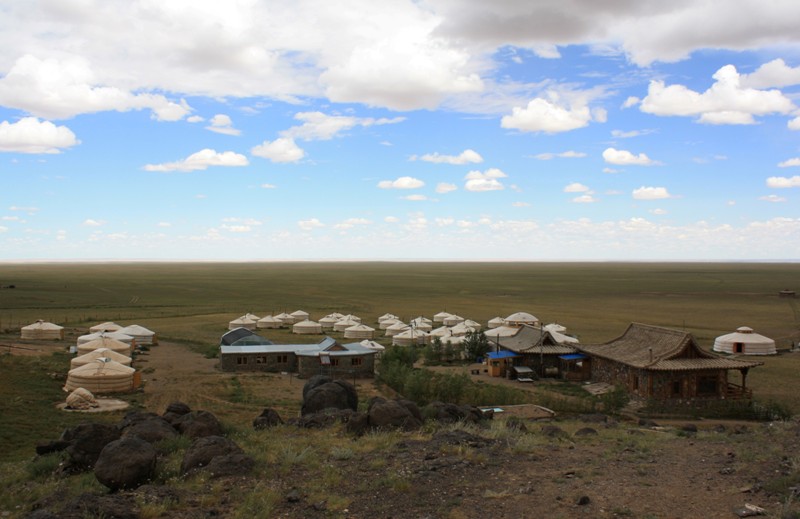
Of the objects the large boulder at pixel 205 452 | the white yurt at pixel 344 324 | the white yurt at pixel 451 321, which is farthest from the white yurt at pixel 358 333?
the large boulder at pixel 205 452

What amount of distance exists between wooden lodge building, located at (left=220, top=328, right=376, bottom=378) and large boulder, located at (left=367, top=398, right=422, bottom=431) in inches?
701

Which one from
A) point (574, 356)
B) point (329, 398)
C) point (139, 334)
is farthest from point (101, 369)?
point (574, 356)

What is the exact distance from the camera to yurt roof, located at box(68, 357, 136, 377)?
93.8ft

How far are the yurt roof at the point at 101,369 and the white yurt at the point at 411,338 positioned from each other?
21.5 m

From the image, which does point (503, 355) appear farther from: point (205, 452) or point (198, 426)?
point (205, 452)

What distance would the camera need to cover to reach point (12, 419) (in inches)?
874

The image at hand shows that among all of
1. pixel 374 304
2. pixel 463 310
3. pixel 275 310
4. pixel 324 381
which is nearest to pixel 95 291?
pixel 275 310

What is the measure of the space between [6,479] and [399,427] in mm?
8640

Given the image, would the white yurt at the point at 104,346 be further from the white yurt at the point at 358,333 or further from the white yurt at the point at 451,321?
the white yurt at the point at 451,321

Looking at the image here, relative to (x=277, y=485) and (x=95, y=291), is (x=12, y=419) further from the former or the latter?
(x=95, y=291)

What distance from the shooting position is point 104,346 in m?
36.2

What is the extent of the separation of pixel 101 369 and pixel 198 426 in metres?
16.5

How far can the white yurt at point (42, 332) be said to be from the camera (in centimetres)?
4478

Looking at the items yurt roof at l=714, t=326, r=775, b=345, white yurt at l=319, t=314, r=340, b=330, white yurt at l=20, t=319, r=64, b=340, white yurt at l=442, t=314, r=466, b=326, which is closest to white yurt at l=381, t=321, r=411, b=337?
white yurt at l=442, t=314, r=466, b=326
